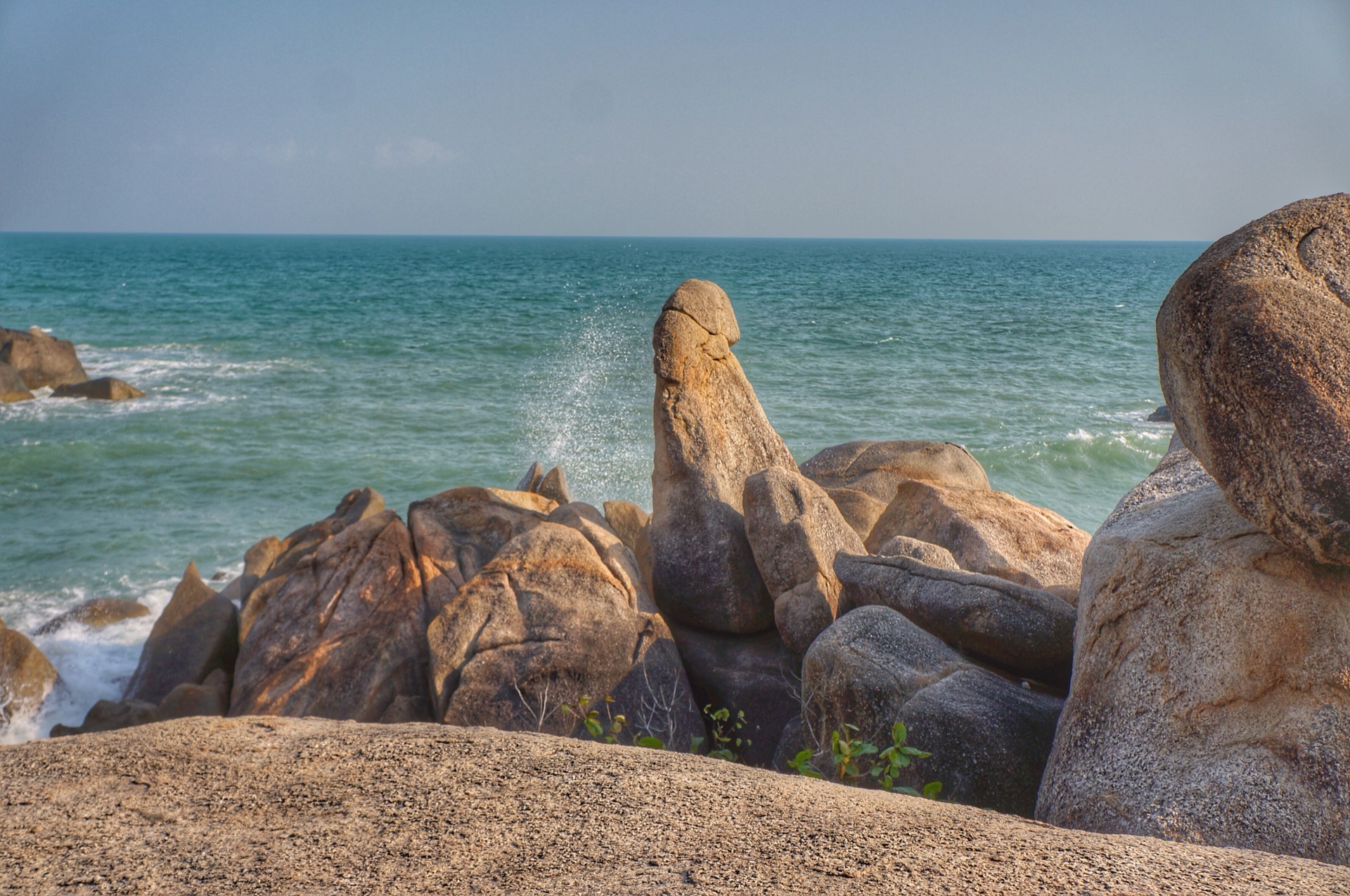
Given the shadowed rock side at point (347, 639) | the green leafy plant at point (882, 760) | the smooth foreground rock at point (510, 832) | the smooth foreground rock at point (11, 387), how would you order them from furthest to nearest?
the smooth foreground rock at point (11, 387) < the shadowed rock side at point (347, 639) < the green leafy plant at point (882, 760) < the smooth foreground rock at point (510, 832)

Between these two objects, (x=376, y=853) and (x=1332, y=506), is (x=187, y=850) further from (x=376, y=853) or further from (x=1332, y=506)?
(x=1332, y=506)

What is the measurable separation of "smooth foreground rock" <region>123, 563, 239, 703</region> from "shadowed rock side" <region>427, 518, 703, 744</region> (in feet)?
11.2

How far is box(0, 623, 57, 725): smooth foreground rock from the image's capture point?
8.01 metres

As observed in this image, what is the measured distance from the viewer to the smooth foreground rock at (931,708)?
409cm

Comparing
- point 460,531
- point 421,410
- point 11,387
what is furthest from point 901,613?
point 11,387

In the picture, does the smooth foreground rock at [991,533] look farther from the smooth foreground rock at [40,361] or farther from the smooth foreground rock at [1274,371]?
the smooth foreground rock at [40,361]

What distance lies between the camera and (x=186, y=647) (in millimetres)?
8078

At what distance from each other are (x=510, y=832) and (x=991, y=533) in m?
5.31

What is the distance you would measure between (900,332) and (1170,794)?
2922 centimetres

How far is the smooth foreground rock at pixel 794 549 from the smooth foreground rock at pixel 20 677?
6.55m

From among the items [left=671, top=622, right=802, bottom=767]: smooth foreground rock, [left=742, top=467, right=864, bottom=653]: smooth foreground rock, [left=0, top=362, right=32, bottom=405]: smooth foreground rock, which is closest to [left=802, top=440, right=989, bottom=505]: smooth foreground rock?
[left=742, top=467, right=864, bottom=653]: smooth foreground rock

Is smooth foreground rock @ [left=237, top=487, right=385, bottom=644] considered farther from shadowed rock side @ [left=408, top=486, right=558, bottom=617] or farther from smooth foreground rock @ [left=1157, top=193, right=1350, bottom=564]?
smooth foreground rock @ [left=1157, top=193, right=1350, bottom=564]

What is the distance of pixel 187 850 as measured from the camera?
7.89 feet

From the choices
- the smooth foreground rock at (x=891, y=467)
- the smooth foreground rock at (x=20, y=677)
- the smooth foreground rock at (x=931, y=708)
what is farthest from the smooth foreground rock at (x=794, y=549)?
the smooth foreground rock at (x=20, y=677)
